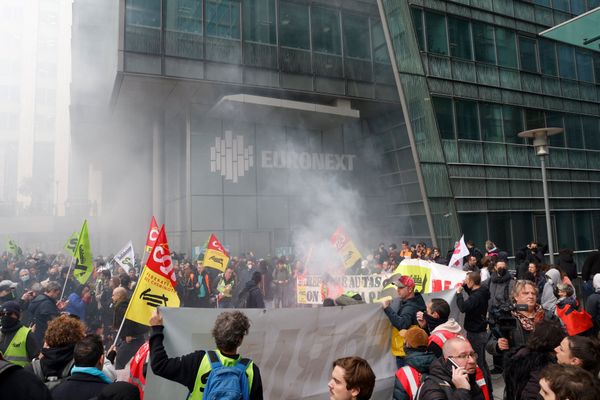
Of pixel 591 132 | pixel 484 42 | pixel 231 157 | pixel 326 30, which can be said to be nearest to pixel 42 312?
pixel 231 157

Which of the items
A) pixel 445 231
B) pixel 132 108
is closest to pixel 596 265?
pixel 445 231

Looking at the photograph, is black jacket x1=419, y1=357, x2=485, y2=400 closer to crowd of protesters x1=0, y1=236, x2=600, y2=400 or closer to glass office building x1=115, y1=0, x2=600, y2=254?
crowd of protesters x1=0, y1=236, x2=600, y2=400

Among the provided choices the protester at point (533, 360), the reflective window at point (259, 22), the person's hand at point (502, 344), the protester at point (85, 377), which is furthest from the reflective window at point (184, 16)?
the protester at point (533, 360)

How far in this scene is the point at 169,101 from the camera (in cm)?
1892

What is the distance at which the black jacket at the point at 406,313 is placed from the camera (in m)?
4.27

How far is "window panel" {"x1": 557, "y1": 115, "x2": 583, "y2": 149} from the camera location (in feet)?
69.2

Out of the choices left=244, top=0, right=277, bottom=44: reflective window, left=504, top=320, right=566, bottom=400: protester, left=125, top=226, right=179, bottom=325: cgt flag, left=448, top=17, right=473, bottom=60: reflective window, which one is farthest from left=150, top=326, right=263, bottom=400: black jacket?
left=448, top=17, right=473, bottom=60: reflective window

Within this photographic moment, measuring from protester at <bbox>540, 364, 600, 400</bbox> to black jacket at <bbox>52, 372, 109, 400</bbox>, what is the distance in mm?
2371

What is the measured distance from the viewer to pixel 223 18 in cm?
1777

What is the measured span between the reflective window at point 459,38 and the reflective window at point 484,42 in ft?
1.31

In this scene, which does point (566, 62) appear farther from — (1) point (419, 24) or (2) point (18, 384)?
(2) point (18, 384)

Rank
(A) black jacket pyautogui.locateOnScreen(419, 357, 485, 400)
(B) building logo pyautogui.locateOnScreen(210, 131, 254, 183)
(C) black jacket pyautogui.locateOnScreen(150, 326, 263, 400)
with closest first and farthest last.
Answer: (A) black jacket pyautogui.locateOnScreen(419, 357, 485, 400) → (C) black jacket pyautogui.locateOnScreen(150, 326, 263, 400) → (B) building logo pyautogui.locateOnScreen(210, 131, 254, 183)

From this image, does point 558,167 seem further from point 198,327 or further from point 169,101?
point 198,327

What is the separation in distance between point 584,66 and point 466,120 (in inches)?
356
